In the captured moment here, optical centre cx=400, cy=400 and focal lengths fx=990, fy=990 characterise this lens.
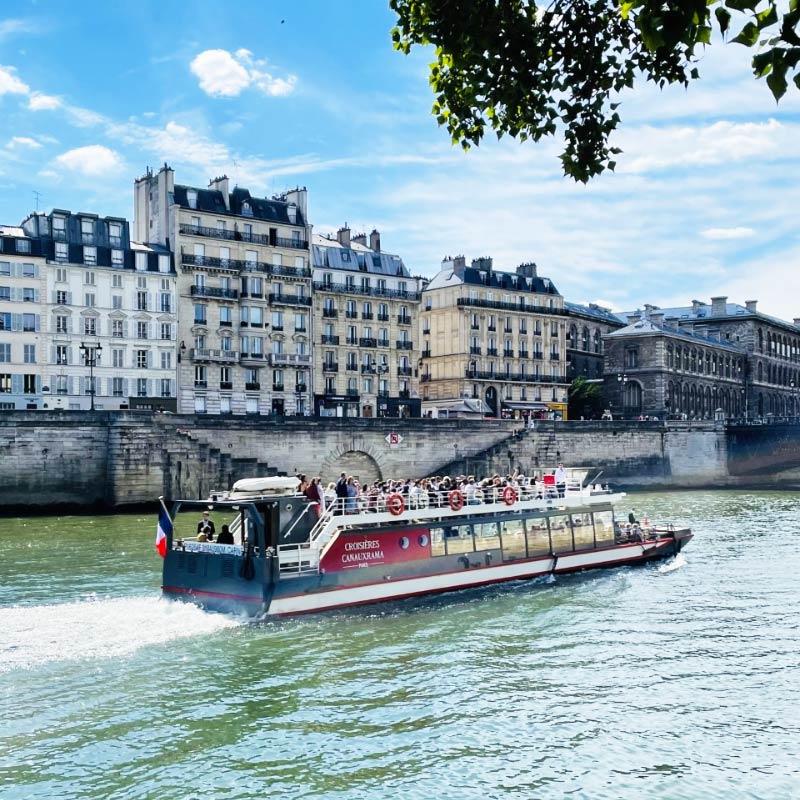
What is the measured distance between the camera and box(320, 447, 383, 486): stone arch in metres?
56.1

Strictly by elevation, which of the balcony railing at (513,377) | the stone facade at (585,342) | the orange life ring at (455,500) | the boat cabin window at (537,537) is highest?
the stone facade at (585,342)

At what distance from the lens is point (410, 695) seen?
16125 millimetres

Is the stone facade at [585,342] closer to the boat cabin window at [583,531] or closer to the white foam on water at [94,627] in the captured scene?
the boat cabin window at [583,531]

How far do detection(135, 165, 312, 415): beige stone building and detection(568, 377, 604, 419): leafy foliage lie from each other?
30507 millimetres

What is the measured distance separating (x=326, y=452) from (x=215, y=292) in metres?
13.8

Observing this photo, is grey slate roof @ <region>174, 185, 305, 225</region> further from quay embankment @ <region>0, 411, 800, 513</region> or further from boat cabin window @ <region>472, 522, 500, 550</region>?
boat cabin window @ <region>472, 522, 500, 550</region>

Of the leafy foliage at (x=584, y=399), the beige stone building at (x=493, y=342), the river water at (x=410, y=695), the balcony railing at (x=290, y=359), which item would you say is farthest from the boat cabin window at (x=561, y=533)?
the leafy foliage at (x=584, y=399)

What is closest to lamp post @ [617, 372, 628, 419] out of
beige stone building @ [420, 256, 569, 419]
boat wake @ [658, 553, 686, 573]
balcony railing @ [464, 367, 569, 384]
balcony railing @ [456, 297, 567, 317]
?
balcony railing @ [464, 367, 569, 384]

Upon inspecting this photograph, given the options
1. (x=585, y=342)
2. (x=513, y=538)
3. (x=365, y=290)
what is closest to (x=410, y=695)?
(x=513, y=538)

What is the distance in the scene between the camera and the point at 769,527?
41.2 m

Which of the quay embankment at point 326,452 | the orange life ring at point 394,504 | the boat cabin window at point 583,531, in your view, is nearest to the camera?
the orange life ring at point 394,504

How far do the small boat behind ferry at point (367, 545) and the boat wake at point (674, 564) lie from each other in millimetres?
1578

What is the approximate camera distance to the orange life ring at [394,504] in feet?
80.4

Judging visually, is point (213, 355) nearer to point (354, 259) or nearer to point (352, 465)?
point (352, 465)
